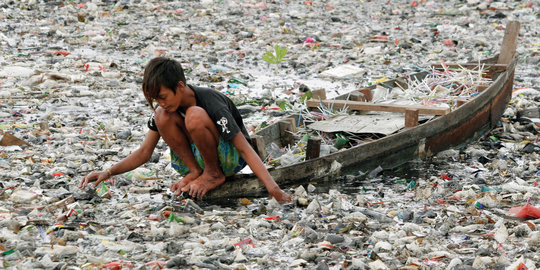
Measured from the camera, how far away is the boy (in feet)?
13.5

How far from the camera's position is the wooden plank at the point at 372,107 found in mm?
5977

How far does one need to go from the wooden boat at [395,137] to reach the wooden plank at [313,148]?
2cm

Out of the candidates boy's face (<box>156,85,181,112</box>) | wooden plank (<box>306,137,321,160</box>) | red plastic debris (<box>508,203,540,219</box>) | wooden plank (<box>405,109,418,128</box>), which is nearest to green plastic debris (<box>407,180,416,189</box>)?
wooden plank (<box>405,109,418,128</box>)

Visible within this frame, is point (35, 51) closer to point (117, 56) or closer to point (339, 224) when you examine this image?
point (117, 56)

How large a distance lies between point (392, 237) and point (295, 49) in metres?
7.32

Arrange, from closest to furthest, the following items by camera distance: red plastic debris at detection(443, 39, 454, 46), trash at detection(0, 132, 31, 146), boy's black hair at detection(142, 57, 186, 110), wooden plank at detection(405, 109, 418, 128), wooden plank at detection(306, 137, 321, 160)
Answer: boy's black hair at detection(142, 57, 186, 110), wooden plank at detection(306, 137, 321, 160), wooden plank at detection(405, 109, 418, 128), trash at detection(0, 132, 31, 146), red plastic debris at detection(443, 39, 454, 46)

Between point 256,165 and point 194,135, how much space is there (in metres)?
0.44

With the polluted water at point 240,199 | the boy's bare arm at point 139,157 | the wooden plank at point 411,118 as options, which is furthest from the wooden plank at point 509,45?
the boy's bare arm at point 139,157

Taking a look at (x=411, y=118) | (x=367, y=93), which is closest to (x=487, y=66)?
(x=367, y=93)

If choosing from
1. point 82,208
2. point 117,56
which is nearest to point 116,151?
point 82,208

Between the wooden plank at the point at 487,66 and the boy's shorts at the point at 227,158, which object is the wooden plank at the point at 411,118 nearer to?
the boy's shorts at the point at 227,158

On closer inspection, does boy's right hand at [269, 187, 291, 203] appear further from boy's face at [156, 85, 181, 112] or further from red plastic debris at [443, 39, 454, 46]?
red plastic debris at [443, 39, 454, 46]

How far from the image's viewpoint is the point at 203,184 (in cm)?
452

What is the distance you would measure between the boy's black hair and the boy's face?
0.02m
